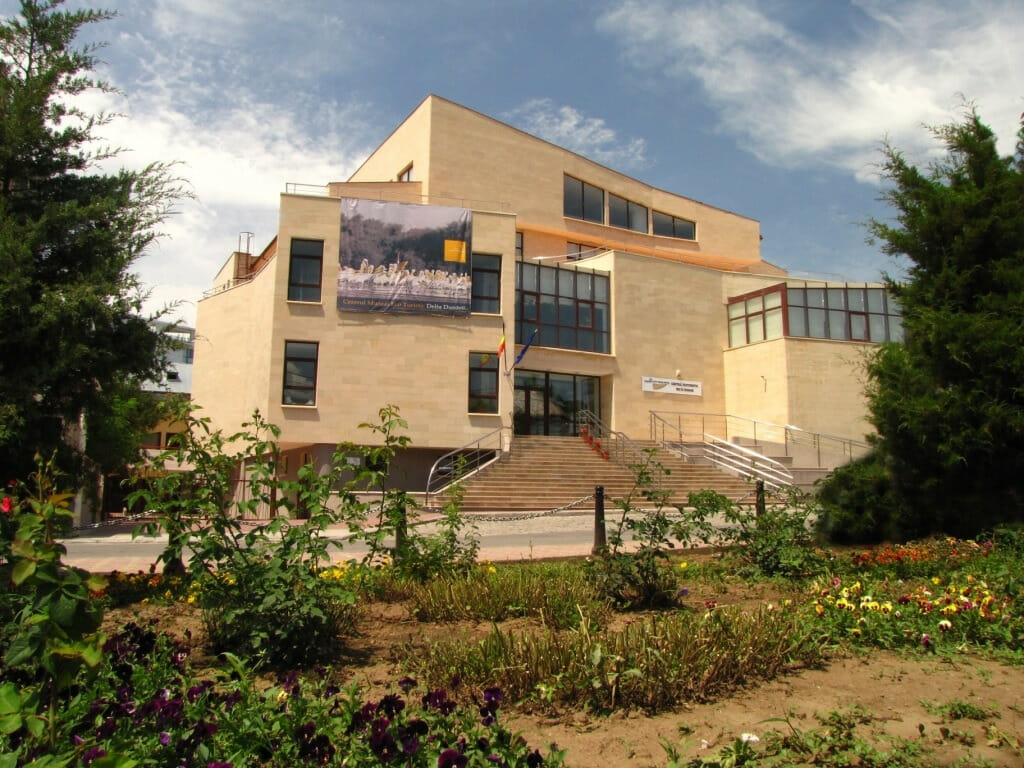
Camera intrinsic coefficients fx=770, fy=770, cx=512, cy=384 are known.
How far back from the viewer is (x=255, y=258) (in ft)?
128

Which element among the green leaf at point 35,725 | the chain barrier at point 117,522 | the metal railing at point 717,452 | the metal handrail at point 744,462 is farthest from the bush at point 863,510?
the metal handrail at point 744,462

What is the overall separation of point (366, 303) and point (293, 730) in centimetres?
2467

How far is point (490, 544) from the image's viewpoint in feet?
46.9

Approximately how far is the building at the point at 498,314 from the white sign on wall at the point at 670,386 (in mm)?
72

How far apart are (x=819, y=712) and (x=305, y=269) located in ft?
83.7

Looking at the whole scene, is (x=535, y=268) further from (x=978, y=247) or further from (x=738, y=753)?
(x=738, y=753)

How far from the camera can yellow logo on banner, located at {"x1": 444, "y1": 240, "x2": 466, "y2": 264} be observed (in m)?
27.8

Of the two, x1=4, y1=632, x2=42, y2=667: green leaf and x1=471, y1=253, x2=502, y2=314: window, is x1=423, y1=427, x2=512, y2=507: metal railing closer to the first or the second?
x1=471, y1=253, x2=502, y2=314: window

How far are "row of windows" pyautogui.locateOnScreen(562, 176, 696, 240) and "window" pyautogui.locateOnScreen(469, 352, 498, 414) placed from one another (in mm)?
11903

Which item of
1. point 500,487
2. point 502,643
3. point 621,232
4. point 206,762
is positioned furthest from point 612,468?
point 206,762

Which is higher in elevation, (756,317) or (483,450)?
(756,317)

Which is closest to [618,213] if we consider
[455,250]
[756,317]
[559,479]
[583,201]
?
[583,201]

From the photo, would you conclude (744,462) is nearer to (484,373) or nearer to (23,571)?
(484,373)

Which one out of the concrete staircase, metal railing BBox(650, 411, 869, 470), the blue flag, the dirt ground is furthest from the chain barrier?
metal railing BBox(650, 411, 869, 470)
